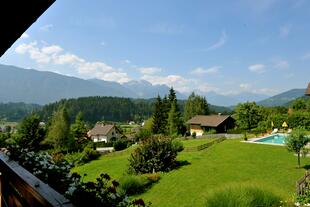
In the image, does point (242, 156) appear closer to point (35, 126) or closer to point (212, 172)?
point (212, 172)

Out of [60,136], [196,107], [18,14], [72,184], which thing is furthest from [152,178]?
[196,107]

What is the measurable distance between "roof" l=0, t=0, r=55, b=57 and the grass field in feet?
38.7

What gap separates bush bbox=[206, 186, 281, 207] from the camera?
1030 centimetres

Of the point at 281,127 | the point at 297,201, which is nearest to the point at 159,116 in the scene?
the point at 281,127

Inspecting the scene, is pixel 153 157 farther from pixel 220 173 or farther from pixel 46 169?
pixel 46 169

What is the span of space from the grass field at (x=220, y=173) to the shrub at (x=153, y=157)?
1275mm

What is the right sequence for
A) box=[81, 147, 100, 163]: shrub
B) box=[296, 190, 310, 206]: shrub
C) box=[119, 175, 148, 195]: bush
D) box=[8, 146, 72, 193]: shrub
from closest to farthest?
box=[8, 146, 72, 193]: shrub < box=[296, 190, 310, 206]: shrub < box=[119, 175, 148, 195]: bush < box=[81, 147, 100, 163]: shrub

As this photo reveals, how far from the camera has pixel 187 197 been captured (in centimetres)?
1661

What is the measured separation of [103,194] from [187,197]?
529 inches

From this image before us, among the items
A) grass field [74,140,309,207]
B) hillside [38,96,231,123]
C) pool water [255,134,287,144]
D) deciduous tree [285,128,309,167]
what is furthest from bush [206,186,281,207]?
hillside [38,96,231,123]

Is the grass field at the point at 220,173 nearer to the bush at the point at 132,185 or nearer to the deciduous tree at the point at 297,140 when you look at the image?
the bush at the point at 132,185

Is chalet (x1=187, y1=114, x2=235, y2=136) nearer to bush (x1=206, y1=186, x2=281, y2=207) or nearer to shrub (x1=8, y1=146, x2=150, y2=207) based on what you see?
bush (x1=206, y1=186, x2=281, y2=207)

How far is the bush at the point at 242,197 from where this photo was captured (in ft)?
33.8

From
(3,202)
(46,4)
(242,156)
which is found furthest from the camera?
(242,156)
